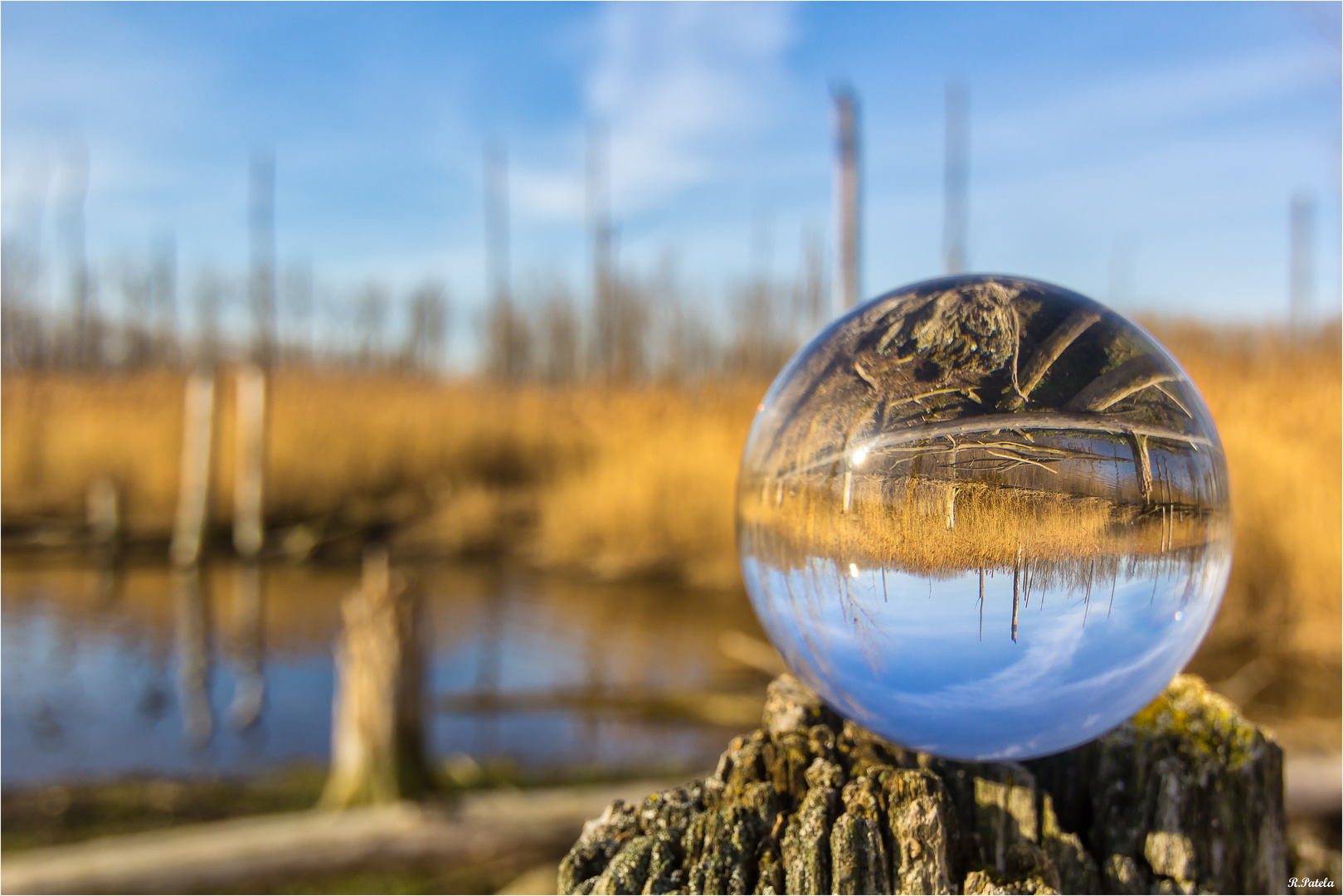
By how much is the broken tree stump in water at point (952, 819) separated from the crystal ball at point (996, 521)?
0.15m

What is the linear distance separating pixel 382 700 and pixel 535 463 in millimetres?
10962

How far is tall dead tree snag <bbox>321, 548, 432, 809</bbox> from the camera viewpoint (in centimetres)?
414

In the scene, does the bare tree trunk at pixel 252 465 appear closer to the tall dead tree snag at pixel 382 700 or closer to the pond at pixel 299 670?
the pond at pixel 299 670

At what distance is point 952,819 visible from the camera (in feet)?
5.10

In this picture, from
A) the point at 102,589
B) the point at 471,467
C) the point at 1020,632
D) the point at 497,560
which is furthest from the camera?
the point at 471,467

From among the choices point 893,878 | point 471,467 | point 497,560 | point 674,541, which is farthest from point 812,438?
point 471,467

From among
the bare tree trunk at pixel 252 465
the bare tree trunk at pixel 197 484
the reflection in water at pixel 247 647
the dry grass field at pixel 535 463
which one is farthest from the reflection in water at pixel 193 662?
the dry grass field at pixel 535 463

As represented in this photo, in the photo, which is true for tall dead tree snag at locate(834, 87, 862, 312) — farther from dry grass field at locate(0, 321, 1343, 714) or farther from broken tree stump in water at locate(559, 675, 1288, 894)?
broken tree stump in water at locate(559, 675, 1288, 894)

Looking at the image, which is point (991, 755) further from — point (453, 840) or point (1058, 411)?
point (453, 840)

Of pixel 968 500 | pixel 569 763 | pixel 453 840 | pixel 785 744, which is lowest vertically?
pixel 569 763

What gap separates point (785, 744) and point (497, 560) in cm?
1123

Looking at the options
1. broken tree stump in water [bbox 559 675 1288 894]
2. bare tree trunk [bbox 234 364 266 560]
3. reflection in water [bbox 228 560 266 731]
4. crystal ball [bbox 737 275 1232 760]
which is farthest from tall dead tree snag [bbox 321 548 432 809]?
bare tree trunk [bbox 234 364 266 560]

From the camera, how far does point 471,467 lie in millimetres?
15078

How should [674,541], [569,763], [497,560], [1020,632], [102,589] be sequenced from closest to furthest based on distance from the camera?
[1020,632]
[569,763]
[102,589]
[674,541]
[497,560]
